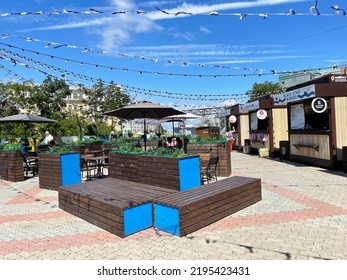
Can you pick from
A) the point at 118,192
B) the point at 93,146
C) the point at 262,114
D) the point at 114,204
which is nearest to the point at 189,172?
the point at 118,192

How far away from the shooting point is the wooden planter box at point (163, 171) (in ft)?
17.3

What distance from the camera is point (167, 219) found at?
4246 mm

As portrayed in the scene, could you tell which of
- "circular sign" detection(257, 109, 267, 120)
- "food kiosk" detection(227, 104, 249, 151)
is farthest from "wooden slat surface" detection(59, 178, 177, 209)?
"food kiosk" detection(227, 104, 249, 151)

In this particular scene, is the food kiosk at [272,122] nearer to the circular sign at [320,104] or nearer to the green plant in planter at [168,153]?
the circular sign at [320,104]

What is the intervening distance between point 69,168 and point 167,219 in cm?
433

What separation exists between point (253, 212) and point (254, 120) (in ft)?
40.3

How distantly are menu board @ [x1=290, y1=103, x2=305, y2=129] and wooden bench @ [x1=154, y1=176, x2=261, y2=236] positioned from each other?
7372 millimetres

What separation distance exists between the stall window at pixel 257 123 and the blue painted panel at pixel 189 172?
10669mm

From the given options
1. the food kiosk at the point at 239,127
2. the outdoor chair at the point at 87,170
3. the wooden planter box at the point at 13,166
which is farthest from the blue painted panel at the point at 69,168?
the food kiosk at the point at 239,127

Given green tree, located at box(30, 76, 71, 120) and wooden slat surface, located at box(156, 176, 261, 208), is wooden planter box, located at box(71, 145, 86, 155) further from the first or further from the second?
green tree, located at box(30, 76, 71, 120)

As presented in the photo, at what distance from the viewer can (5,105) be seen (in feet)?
102

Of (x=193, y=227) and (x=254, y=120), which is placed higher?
(x=254, y=120)
